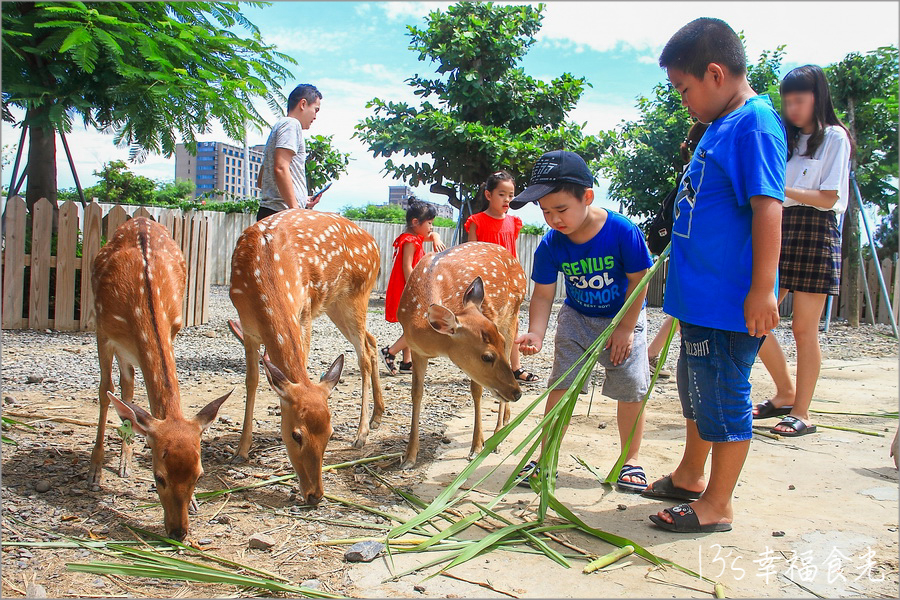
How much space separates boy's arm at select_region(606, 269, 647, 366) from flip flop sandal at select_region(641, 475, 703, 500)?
2.31 feet

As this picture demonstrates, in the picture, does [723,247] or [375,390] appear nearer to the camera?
[723,247]

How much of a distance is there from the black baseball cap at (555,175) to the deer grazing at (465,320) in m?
0.86

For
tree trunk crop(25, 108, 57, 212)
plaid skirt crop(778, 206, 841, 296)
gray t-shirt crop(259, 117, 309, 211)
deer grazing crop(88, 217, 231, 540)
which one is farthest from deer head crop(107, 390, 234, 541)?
tree trunk crop(25, 108, 57, 212)

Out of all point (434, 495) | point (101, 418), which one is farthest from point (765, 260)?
point (101, 418)

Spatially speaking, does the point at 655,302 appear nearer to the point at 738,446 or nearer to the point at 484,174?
the point at 484,174

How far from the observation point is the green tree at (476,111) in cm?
1448

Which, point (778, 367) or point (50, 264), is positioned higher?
point (50, 264)

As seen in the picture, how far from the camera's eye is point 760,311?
284 centimetres

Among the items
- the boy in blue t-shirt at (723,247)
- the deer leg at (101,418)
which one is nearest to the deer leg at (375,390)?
the deer leg at (101,418)

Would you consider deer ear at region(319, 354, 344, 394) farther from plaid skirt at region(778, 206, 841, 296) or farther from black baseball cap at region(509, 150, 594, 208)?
plaid skirt at region(778, 206, 841, 296)

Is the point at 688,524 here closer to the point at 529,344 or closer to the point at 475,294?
the point at 529,344

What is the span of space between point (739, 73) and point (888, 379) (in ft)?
18.5

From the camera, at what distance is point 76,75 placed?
315 inches

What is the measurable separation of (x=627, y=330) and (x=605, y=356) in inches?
9.5
